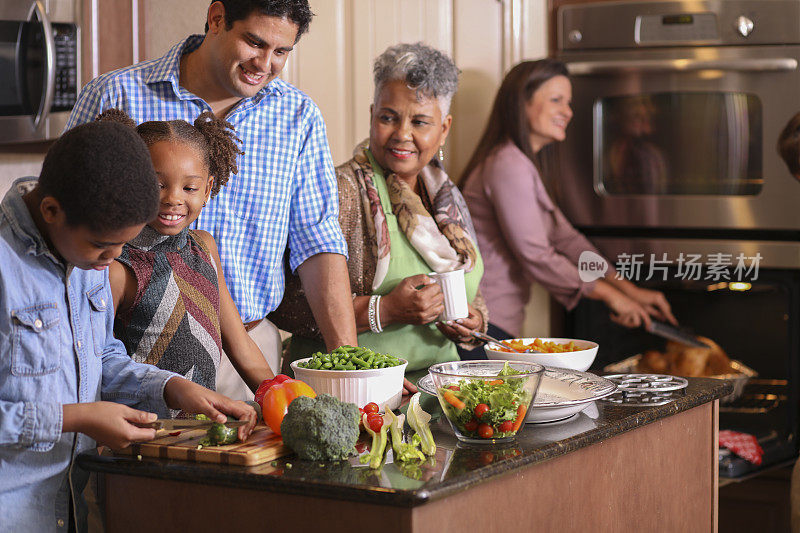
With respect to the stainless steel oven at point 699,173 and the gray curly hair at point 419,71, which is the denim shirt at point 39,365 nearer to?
the gray curly hair at point 419,71

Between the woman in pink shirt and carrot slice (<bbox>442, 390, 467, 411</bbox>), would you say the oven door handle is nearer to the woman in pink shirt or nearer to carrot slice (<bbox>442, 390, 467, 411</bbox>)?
the woman in pink shirt

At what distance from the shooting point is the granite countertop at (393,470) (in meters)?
1.09

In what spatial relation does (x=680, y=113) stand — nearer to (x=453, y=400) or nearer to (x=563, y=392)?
(x=563, y=392)

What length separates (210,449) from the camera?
121cm

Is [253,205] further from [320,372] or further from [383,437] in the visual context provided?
[383,437]

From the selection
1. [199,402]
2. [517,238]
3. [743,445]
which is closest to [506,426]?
[199,402]

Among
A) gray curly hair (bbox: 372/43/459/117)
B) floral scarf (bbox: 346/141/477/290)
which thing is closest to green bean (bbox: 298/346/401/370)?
floral scarf (bbox: 346/141/477/290)

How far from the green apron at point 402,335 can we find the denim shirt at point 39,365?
90cm

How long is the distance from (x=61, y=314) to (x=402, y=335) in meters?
1.02

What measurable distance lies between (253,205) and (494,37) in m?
1.35

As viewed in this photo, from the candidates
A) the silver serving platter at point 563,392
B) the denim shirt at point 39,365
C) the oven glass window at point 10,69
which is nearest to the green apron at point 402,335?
the silver serving platter at point 563,392

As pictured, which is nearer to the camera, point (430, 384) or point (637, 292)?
point (430, 384)

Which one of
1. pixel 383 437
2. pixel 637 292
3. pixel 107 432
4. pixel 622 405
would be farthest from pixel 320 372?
pixel 637 292

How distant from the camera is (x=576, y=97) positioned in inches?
116
